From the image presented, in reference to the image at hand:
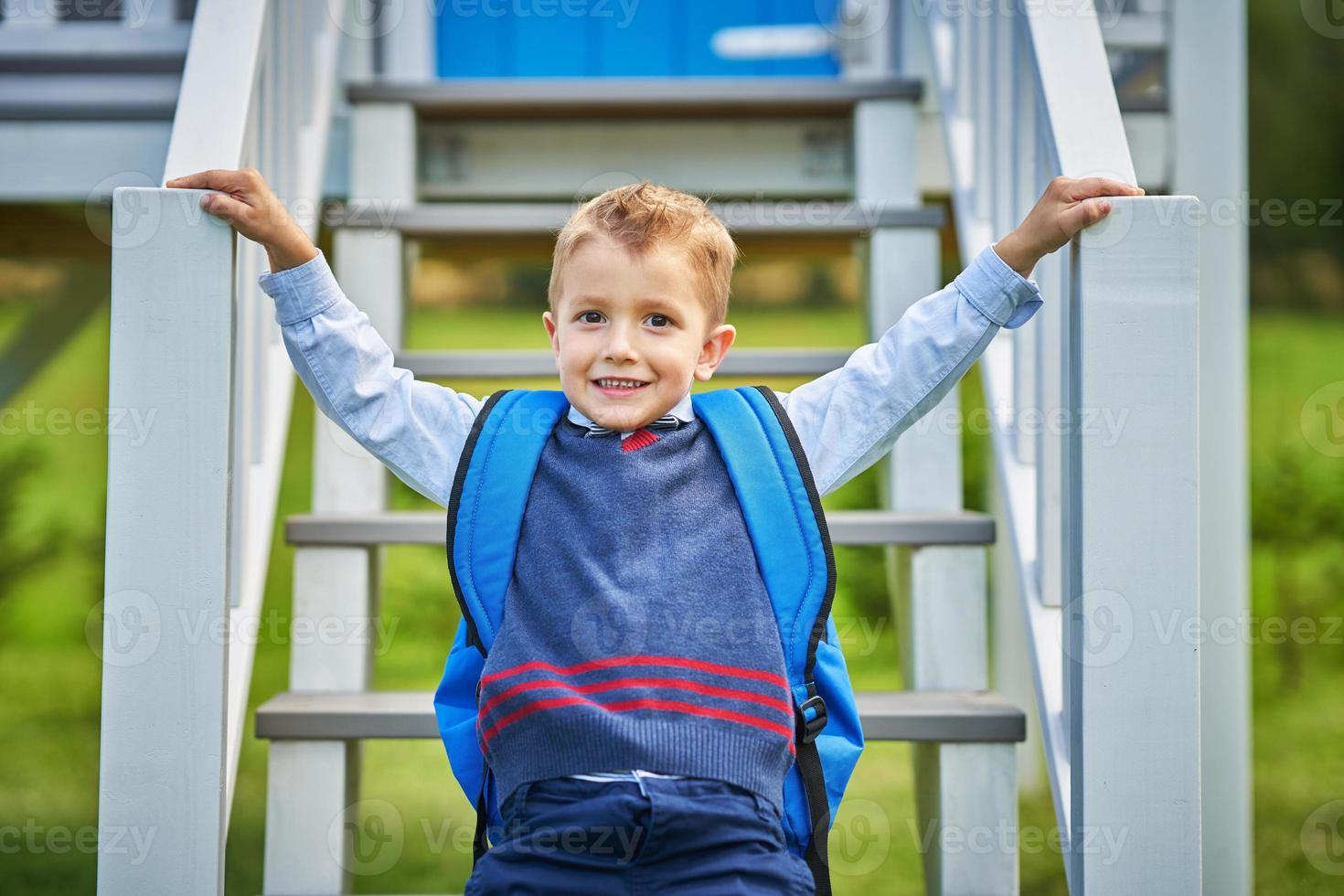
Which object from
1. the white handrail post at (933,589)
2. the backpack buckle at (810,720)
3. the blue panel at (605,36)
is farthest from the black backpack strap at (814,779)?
the blue panel at (605,36)

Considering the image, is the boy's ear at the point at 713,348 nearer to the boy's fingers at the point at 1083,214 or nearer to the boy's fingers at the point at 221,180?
the boy's fingers at the point at 1083,214

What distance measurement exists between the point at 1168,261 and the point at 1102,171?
16 cm

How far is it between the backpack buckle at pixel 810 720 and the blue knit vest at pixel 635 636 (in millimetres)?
31

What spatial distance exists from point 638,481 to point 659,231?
10.0 inches

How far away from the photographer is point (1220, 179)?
205 cm

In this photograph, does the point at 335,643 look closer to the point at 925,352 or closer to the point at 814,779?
the point at 814,779

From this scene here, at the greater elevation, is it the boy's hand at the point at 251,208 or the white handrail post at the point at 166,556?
the boy's hand at the point at 251,208

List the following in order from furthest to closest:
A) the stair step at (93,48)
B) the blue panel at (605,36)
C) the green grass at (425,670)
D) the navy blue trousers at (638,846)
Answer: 1. the blue panel at (605,36)
2. the green grass at (425,670)
3. the stair step at (93,48)
4. the navy blue trousers at (638,846)

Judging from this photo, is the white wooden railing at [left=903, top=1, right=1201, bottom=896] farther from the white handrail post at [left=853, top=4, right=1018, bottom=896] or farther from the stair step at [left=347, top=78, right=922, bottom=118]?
the stair step at [left=347, top=78, right=922, bottom=118]

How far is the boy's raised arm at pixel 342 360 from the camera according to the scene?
3.93 ft

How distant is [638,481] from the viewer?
47.4 inches

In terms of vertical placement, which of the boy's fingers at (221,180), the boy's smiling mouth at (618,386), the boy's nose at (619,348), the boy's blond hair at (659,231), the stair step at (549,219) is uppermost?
the stair step at (549,219)

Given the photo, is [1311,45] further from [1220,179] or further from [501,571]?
[501,571]

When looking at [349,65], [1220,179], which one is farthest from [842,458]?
[349,65]
